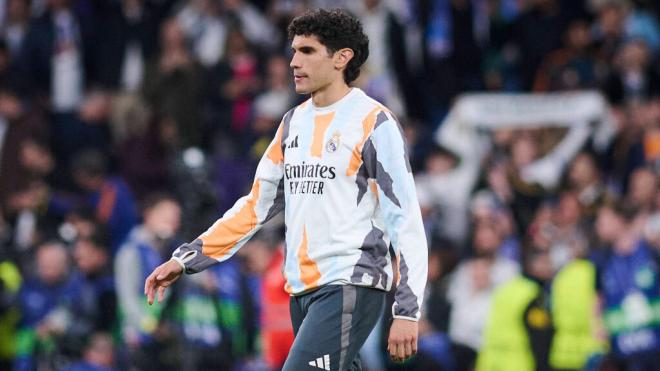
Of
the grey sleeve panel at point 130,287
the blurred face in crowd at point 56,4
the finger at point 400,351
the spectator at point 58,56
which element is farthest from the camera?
the blurred face in crowd at point 56,4

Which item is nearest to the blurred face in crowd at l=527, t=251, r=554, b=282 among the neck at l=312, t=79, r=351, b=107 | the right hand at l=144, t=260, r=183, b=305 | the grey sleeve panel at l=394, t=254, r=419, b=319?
the neck at l=312, t=79, r=351, b=107

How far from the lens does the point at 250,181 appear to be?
13766 mm

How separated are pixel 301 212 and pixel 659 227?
606 cm

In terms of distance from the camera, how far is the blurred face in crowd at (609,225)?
1173 centimetres

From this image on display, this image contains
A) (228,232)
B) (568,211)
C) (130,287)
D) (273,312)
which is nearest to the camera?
(228,232)

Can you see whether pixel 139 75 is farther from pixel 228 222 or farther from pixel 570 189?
pixel 228 222

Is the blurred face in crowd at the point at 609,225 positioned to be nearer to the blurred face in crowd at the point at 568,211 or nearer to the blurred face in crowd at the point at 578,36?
the blurred face in crowd at the point at 568,211

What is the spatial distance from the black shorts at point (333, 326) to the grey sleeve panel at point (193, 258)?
18.6 inches

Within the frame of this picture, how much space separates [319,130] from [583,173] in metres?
7.36

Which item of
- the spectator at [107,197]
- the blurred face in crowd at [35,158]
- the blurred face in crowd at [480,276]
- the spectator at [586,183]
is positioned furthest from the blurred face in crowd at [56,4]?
the blurred face in crowd at [480,276]

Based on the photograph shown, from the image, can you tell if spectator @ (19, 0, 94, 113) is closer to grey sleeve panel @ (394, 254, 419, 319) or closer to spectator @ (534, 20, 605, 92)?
spectator @ (534, 20, 605, 92)

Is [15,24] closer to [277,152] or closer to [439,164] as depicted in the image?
[439,164]

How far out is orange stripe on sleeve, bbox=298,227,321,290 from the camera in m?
6.39

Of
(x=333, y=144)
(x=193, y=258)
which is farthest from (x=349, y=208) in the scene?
(x=193, y=258)
